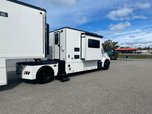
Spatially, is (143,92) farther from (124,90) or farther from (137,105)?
(137,105)

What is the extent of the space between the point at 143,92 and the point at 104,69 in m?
6.62

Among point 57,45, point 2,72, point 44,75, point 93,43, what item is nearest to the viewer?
point 2,72

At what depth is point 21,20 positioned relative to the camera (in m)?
5.99

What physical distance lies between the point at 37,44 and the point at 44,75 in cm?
156

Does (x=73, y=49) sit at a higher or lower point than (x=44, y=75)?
higher

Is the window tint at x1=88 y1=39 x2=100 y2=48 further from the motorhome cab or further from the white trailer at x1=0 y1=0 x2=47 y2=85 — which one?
the white trailer at x1=0 y1=0 x2=47 y2=85

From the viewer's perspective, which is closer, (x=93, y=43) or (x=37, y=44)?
(x=37, y=44)

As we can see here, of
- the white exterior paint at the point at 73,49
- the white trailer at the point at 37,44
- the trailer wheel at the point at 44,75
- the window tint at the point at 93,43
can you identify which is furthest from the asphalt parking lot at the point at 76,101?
the window tint at the point at 93,43

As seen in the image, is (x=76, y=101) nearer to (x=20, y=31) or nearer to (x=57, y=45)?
(x=20, y=31)

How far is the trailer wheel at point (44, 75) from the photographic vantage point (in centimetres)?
679

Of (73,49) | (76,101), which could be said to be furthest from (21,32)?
(76,101)

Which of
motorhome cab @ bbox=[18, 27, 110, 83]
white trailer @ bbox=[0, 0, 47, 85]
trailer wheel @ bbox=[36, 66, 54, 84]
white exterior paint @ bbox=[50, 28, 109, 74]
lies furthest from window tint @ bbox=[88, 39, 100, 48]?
white trailer @ bbox=[0, 0, 47, 85]

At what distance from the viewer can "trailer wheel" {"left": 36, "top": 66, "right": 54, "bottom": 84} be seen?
679cm

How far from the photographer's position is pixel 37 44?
6.60 metres
